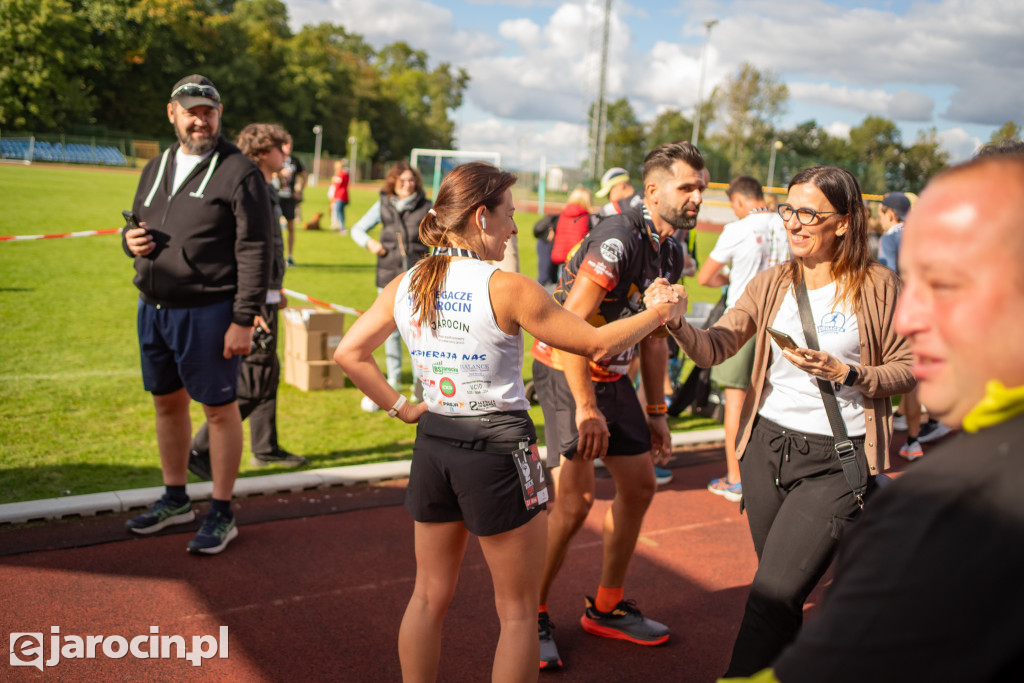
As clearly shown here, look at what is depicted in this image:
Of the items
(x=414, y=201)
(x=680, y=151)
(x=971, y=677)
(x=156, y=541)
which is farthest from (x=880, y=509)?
(x=414, y=201)

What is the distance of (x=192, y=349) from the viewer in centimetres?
435

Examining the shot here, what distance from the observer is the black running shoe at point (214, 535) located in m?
4.42

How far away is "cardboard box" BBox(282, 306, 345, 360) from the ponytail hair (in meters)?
5.16

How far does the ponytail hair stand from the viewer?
104 inches

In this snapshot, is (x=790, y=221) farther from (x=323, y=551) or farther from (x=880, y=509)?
(x=323, y=551)

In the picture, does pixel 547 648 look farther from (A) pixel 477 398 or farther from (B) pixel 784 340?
(B) pixel 784 340

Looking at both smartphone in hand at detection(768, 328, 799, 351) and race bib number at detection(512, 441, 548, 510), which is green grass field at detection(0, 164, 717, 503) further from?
smartphone in hand at detection(768, 328, 799, 351)

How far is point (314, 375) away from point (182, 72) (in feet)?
228

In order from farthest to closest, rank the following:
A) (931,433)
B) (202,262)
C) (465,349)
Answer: (931,433)
(202,262)
(465,349)

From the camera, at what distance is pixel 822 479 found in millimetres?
2957

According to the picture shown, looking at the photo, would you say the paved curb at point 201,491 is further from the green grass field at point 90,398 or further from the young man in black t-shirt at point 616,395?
the young man in black t-shirt at point 616,395

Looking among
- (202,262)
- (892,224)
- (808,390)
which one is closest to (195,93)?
(202,262)

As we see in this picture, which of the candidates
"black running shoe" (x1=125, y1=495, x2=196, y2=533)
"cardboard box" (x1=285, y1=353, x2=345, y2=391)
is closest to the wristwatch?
"black running shoe" (x1=125, y1=495, x2=196, y2=533)

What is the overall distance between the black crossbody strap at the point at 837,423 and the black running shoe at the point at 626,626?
1.47 metres
